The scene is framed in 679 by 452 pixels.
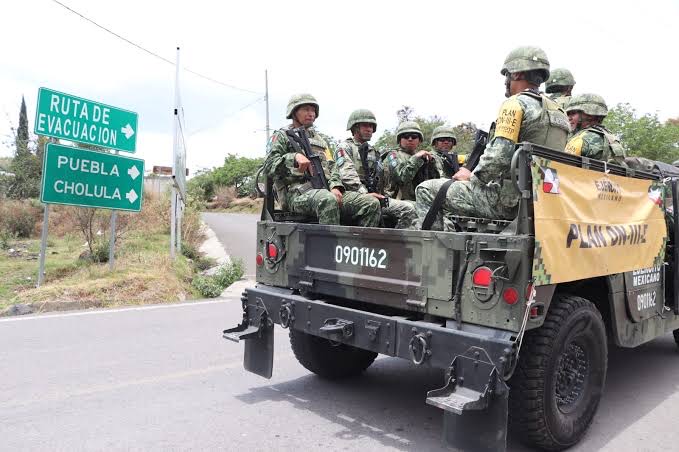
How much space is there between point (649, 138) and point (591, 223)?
15812mm

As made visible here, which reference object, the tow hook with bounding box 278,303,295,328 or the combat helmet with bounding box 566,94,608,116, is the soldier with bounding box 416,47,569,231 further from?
the combat helmet with bounding box 566,94,608,116

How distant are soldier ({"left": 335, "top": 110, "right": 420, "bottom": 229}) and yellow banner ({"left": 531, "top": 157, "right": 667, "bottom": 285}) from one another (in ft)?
4.67

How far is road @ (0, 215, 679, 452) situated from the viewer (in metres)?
3.61

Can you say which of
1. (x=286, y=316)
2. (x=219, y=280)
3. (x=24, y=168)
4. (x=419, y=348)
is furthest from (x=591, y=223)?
(x=24, y=168)

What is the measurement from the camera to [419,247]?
3486mm

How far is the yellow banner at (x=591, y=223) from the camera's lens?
3129 millimetres

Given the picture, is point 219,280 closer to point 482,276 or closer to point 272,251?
point 272,251

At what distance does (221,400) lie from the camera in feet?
14.2

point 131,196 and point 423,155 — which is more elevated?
point 423,155

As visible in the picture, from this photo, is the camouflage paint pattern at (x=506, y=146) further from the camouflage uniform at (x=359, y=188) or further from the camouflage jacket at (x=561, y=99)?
the camouflage jacket at (x=561, y=99)

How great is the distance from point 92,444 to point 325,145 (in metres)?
Answer: 2.97

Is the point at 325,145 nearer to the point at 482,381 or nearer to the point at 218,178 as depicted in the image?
the point at 482,381

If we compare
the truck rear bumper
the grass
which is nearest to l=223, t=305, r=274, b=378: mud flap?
the truck rear bumper

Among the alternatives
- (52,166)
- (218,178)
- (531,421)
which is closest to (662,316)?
(531,421)
